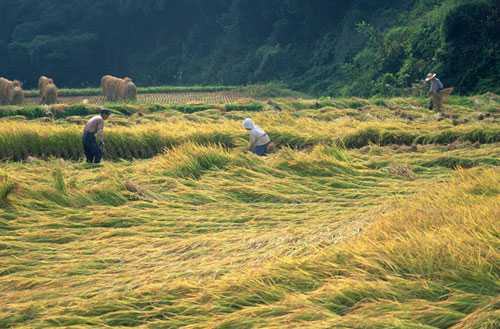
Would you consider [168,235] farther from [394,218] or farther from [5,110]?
[5,110]

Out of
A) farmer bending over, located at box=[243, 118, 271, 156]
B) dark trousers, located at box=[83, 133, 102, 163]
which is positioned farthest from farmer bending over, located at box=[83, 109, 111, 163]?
farmer bending over, located at box=[243, 118, 271, 156]

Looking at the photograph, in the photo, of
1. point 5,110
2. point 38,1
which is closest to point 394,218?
point 5,110

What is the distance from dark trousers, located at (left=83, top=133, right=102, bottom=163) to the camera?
8672 millimetres

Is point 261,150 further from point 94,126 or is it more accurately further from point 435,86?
point 435,86

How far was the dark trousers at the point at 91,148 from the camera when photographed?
867 cm

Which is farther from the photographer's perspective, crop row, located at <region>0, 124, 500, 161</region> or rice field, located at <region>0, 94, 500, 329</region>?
crop row, located at <region>0, 124, 500, 161</region>

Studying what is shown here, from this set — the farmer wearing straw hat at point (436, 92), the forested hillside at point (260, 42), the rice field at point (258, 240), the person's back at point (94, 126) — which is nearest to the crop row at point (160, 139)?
the rice field at point (258, 240)

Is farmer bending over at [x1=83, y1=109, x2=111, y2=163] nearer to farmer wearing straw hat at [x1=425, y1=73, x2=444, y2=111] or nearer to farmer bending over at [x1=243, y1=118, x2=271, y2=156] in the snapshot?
farmer bending over at [x1=243, y1=118, x2=271, y2=156]

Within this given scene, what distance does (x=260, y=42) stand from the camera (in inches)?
1282

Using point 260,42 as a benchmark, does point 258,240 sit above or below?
above

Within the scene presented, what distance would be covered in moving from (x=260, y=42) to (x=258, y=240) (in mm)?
28446

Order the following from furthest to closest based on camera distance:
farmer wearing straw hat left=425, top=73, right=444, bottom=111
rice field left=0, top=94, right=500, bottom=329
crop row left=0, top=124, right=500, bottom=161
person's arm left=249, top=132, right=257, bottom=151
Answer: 1. farmer wearing straw hat left=425, top=73, right=444, bottom=111
2. crop row left=0, top=124, right=500, bottom=161
3. person's arm left=249, top=132, right=257, bottom=151
4. rice field left=0, top=94, right=500, bottom=329

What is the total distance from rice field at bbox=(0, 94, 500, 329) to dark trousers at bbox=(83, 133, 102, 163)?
312mm

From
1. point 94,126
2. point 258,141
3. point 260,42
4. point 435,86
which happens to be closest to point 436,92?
point 435,86
